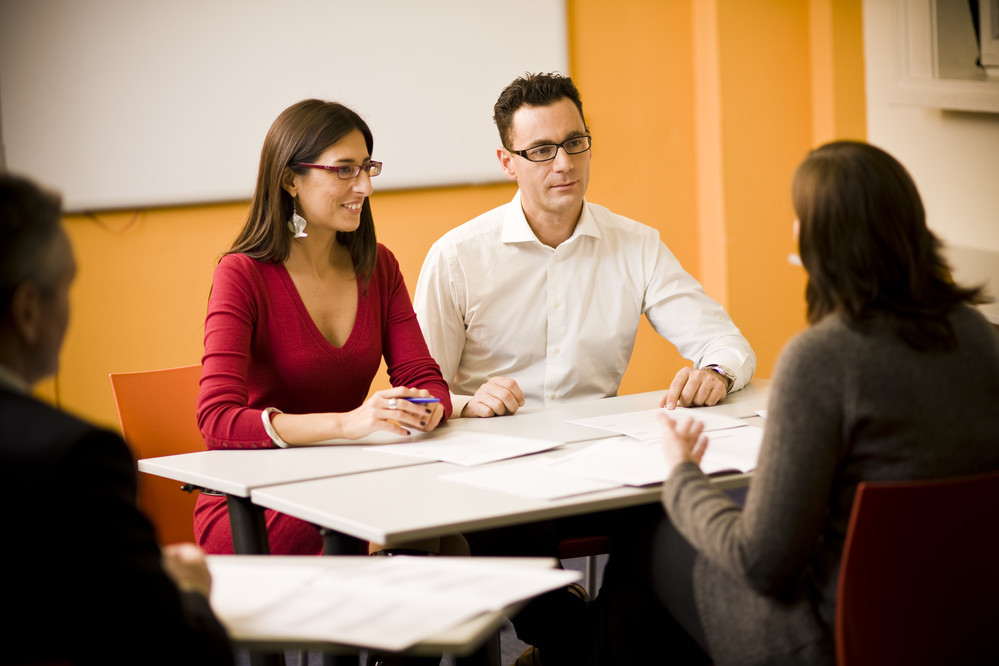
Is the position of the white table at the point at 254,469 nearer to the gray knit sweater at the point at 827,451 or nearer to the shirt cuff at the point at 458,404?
the shirt cuff at the point at 458,404

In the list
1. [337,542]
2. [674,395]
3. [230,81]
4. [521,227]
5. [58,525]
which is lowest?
[337,542]

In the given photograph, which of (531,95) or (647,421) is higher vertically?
(531,95)

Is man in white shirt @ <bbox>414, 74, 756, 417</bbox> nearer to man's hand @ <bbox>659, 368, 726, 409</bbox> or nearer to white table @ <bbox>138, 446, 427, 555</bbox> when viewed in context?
man's hand @ <bbox>659, 368, 726, 409</bbox>

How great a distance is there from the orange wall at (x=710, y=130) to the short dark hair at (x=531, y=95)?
130 cm

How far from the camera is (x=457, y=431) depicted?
2.15 m

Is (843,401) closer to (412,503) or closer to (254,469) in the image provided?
(412,503)

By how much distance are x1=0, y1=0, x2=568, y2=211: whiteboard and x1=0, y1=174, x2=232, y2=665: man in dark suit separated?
2538 mm

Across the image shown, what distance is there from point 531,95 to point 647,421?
1.08 metres

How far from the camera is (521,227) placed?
2.79 metres

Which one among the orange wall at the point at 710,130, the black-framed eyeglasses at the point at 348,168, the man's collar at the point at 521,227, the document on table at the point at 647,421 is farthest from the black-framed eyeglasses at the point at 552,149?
the orange wall at the point at 710,130

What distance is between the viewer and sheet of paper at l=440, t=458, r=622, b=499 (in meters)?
1.60

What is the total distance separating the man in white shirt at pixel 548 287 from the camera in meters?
2.72

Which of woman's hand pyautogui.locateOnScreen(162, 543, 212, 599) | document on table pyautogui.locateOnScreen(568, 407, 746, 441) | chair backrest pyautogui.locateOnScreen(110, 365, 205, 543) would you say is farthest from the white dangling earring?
woman's hand pyautogui.locateOnScreen(162, 543, 212, 599)

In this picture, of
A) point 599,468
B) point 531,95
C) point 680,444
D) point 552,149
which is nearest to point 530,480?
point 599,468
